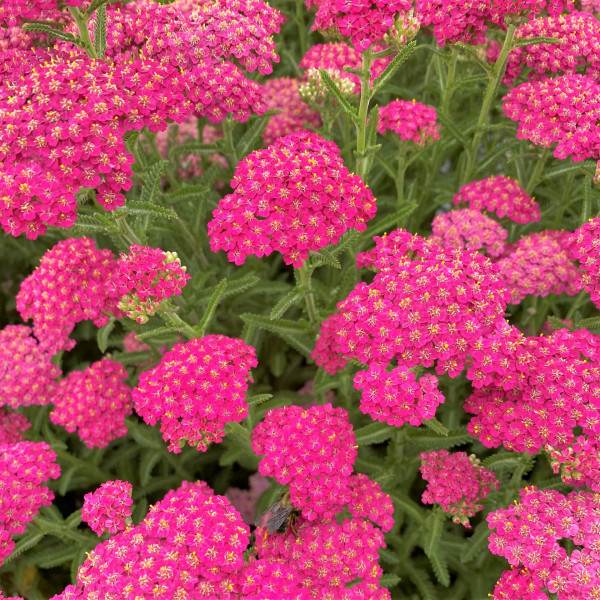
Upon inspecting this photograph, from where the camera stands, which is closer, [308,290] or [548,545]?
[548,545]

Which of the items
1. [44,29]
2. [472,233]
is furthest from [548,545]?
[44,29]

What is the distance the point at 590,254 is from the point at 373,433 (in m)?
1.70

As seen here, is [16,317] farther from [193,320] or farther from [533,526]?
[533,526]

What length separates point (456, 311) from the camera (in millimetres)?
3117

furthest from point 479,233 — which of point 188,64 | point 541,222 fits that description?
point 188,64

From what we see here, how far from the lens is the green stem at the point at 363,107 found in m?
3.44

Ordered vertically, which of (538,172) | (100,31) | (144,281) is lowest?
(144,281)

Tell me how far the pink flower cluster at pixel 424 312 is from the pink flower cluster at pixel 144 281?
39.0 inches

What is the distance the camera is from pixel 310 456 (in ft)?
10.4

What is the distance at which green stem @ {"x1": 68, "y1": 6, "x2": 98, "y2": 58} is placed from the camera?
349cm

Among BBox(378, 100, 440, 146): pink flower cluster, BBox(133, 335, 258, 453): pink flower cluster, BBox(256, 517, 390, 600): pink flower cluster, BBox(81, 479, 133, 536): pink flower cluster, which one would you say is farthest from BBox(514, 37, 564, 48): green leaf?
BBox(81, 479, 133, 536): pink flower cluster

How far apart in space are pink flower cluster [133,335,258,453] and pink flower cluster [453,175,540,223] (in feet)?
7.09

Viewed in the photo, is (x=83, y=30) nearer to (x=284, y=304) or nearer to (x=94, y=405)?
(x=284, y=304)

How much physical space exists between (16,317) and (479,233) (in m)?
4.41
